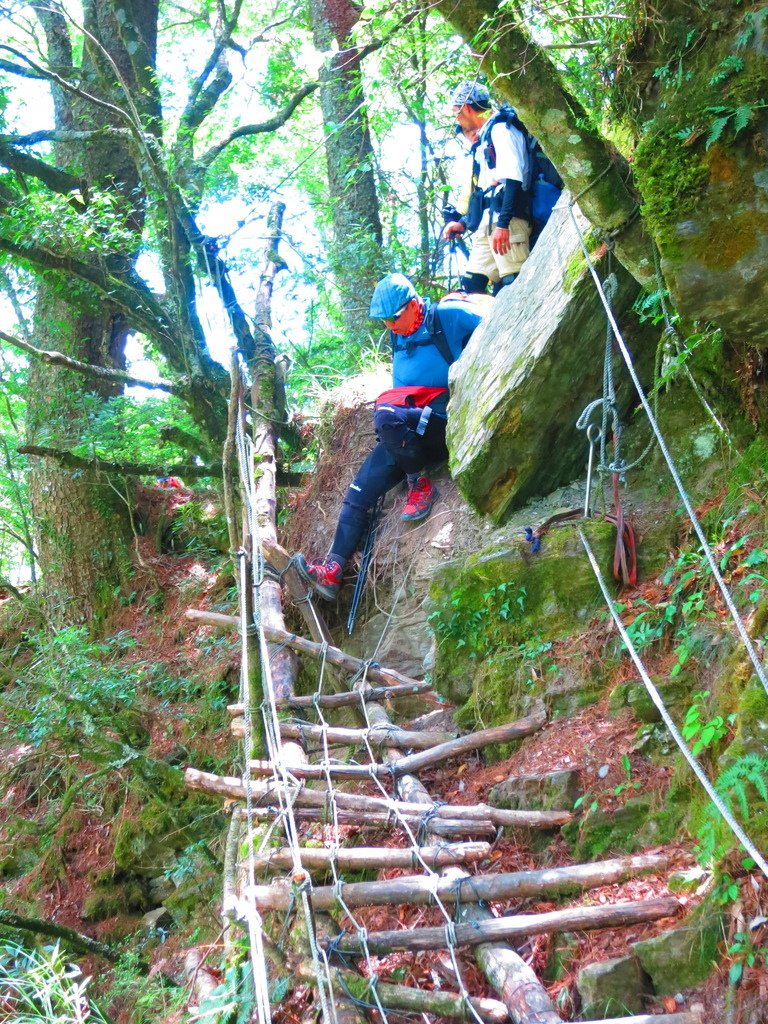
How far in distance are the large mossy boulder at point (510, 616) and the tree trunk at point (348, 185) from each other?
192 inches

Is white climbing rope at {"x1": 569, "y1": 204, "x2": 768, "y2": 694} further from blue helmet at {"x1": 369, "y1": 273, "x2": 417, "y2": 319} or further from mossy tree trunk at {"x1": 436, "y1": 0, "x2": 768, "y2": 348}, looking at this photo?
blue helmet at {"x1": 369, "y1": 273, "x2": 417, "y2": 319}

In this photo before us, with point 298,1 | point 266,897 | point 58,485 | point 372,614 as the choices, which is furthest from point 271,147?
point 266,897

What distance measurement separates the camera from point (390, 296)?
6176 mm

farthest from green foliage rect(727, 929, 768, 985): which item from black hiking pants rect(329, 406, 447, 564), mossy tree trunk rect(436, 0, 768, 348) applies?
black hiking pants rect(329, 406, 447, 564)

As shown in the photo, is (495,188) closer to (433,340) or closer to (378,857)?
(433,340)

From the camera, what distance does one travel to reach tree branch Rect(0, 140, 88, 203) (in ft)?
27.6

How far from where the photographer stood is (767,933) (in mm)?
2516

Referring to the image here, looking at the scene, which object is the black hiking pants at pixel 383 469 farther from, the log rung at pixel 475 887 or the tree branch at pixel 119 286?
the log rung at pixel 475 887

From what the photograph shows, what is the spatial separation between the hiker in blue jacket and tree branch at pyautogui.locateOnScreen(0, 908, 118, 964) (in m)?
3.03

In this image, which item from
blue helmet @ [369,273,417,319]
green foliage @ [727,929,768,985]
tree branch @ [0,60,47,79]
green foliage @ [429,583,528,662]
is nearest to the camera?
green foliage @ [727,929,768,985]

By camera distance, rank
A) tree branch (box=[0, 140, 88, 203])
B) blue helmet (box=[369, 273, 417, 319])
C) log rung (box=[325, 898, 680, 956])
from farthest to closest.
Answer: tree branch (box=[0, 140, 88, 203])
blue helmet (box=[369, 273, 417, 319])
log rung (box=[325, 898, 680, 956])

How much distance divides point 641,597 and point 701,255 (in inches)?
76.0

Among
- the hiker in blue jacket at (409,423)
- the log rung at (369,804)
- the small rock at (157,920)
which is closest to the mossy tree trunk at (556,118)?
the hiker in blue jacket at (409,423)

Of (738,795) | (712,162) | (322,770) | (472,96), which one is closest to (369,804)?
(322,770)
